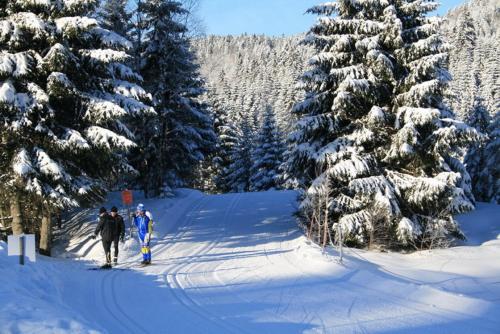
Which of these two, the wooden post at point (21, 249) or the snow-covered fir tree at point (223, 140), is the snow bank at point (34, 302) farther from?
the snow-covered fir tree at point (223, 140)

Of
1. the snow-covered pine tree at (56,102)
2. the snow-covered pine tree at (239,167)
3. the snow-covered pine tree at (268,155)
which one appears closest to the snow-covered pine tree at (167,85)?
the snow-covered pine tree at (56,102)

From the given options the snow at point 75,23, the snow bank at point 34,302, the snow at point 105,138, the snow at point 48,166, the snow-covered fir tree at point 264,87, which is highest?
the snow-covered fir tree at point 264,87

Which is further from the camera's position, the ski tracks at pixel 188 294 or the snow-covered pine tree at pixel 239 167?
the snow-covered pine tree at pixel 239 167

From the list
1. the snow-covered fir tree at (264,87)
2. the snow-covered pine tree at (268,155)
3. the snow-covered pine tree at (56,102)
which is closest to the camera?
the snow-covered pine tree at (56,102)

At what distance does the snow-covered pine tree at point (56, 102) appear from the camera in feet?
47.1

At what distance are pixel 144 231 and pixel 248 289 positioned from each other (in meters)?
4.70

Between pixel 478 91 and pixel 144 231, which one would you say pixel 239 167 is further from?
pixel 144 231

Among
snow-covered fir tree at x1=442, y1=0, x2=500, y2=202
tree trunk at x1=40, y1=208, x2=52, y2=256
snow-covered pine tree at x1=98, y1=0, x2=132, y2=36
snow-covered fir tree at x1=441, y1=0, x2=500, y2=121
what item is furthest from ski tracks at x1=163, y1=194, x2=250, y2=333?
snow-covered fir tree at x1=441, y1=0, x2=500, y2=121

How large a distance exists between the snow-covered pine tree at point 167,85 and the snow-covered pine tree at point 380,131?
830 cm

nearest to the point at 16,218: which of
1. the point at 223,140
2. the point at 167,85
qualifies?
the point at 167,85

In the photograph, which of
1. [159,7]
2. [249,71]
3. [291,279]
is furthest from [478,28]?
[291,279]

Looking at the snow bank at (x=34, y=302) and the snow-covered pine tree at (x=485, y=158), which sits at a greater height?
the snow-covered pine tree at (x=485, y=158)

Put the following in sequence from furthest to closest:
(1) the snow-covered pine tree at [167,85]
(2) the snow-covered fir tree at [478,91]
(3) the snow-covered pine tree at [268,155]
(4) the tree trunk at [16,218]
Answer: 1. (3) the snow-covered pine tree at [268,155]
2. (2) the snow-covered fir tree at [478,91]
3. (1) the snow-covered pine tree at [167,85]
4. (4) the tree trunk at [16,218]

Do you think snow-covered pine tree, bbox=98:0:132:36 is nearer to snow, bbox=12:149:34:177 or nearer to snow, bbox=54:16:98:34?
snow, bbox=54:16:98:34
